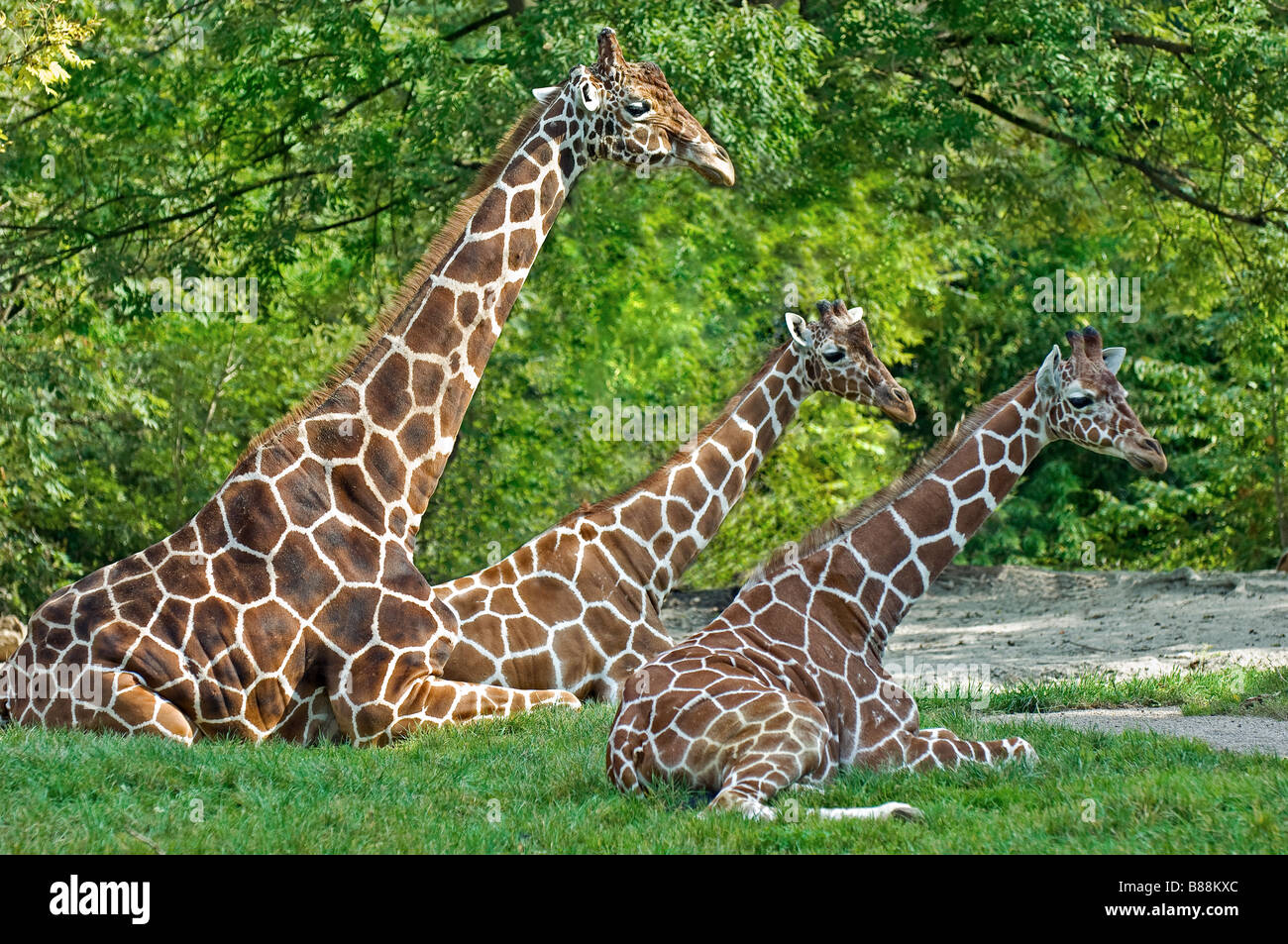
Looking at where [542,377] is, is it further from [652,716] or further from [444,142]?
[652,716]

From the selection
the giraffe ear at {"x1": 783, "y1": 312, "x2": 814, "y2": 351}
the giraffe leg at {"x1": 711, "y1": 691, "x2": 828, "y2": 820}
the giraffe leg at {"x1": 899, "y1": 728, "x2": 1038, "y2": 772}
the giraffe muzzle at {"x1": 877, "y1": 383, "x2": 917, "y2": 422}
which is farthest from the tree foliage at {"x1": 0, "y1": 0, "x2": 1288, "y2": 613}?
the giraffe leg at {"x1": 711, "y1": 691, "x2": 828, "y2": 820}

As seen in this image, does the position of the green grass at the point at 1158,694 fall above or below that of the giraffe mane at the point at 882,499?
below

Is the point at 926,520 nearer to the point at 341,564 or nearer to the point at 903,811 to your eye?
the point at 903,811

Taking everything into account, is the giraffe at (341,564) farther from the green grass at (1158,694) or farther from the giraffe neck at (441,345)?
the green grass at (1158,694)

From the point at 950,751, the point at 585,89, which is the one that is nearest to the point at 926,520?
the point at 950,751

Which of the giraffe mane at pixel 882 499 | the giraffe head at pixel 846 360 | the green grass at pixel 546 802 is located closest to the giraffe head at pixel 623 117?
the giraffe head at pixel 846 360

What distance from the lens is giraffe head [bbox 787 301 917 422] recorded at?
1023cm

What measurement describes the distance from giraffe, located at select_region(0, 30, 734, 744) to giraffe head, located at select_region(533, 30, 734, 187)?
15 mm

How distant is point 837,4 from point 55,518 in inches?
535

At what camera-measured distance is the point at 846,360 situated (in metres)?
10.5

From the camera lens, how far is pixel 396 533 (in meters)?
9.51

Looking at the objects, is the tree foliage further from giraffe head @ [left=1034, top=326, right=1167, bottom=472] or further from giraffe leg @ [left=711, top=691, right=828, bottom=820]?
giraffe leg @ [left=711, top=691, right=828, bottom=820]

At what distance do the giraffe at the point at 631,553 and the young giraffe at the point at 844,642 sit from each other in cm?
174

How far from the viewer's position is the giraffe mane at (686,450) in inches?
436
